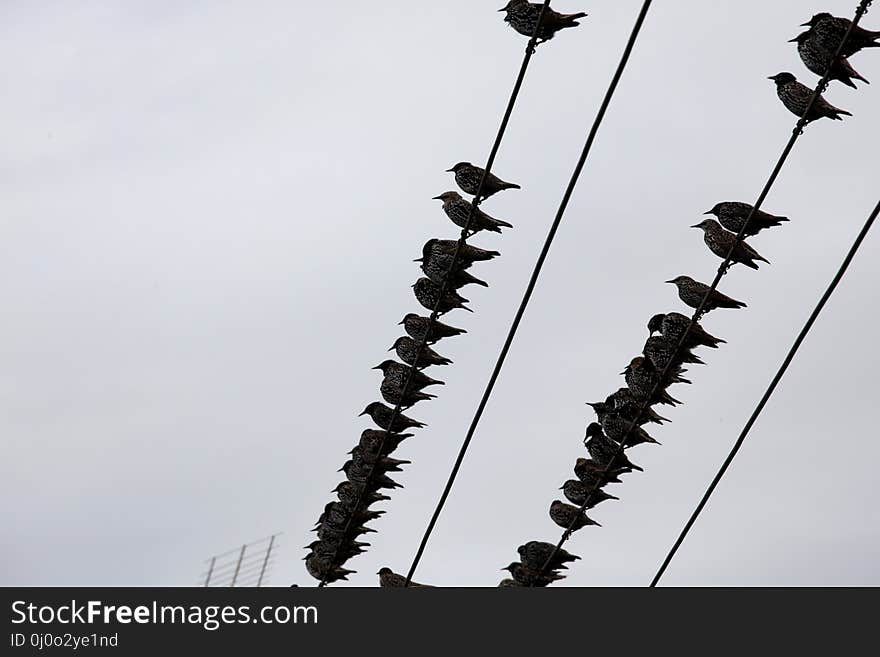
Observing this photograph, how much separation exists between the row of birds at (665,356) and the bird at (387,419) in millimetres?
2512

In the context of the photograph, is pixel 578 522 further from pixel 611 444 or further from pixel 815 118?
pixel 815 118

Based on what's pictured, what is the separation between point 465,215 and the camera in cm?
1581

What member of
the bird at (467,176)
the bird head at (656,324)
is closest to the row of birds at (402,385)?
the bird at (467,176)

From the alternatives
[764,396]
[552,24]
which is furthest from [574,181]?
[764,396]

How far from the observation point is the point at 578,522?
55.4 feet

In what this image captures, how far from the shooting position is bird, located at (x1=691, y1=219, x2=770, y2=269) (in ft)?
45.9

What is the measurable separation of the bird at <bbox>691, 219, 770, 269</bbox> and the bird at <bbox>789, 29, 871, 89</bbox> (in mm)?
2170

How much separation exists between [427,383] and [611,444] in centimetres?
281

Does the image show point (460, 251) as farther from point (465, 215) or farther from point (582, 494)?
point (582, 494)

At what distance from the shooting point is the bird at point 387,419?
17297 millimetres

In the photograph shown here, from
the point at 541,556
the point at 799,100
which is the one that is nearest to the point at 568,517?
the point at 541,556

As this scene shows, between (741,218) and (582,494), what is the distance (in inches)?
186

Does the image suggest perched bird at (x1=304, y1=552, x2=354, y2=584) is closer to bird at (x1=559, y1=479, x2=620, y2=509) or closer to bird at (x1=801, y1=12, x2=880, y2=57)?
bird at (x1=559, y1=479, x2=620, y2=509)

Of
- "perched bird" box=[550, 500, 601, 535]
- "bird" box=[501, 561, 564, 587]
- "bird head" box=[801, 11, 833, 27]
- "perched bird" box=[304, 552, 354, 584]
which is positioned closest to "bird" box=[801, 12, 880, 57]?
"bird head" box=[801, 11, 833, 27]
